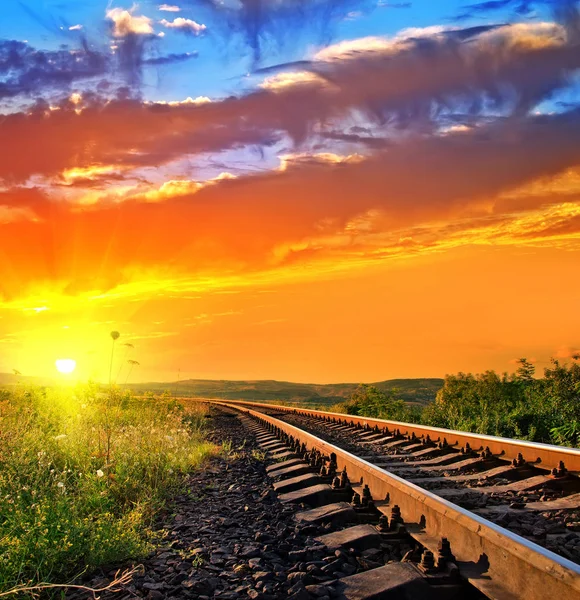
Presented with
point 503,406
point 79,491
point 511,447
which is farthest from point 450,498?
point 503,406

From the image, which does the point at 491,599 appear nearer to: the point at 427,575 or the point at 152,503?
the point at 427,575

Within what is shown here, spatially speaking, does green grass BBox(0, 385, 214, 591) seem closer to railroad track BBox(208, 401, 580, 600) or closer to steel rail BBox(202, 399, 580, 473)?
railroad track BBox(208, 401, 580, 600)

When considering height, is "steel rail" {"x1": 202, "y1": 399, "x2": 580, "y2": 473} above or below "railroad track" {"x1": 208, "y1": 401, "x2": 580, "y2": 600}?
above

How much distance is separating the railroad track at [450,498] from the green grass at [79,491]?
57.3 inches

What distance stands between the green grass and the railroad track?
4.77 feet

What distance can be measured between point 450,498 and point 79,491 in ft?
12.3

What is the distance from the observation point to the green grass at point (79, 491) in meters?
4.57

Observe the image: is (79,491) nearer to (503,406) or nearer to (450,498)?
(450,498)

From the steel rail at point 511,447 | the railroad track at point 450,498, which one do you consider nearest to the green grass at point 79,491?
the railroad track at point 450,498

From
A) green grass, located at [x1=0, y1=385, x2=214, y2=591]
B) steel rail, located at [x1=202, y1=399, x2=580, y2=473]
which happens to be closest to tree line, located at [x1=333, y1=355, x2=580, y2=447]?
steel rail, located at [x1=202, y1=399, x2=580, y2=473]

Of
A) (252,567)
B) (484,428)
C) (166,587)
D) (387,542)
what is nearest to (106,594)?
(166,587)

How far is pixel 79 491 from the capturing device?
661 centimetres

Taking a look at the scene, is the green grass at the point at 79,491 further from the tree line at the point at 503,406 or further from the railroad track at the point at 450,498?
the tree line at the point at 503,406

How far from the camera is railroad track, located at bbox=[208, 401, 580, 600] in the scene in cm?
344
